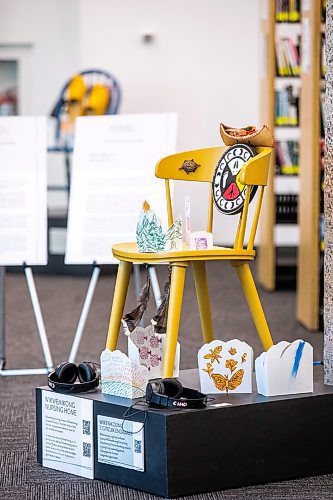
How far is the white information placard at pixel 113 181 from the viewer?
174 inches

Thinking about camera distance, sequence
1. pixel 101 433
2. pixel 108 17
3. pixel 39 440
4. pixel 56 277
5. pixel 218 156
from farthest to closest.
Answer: pixel 108 17 → pixel 56 277 → pixel 218 156 → pixel 39 440 → pixel 101 433

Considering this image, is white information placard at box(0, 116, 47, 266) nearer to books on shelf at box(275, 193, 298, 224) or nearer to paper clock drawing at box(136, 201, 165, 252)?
paper clock drawing at box(136, 201, 165, 252)

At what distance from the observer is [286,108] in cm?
725

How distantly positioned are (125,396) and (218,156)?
0.93m

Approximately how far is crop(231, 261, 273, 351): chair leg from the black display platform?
0.22 meters

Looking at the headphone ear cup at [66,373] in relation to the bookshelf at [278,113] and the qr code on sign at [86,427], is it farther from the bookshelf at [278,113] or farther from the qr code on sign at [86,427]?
the bookshelf at [278,113]

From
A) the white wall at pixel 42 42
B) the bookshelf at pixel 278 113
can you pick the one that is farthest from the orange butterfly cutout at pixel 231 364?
the white wall at pixel 42 42

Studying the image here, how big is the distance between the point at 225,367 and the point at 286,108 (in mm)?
4563

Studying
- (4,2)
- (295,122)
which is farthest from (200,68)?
(295,122)

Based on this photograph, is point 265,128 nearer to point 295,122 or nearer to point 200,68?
point 295,122

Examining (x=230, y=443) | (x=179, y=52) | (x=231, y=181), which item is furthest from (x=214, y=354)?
(x=179, y=52)

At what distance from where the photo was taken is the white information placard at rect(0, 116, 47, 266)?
4422 mm

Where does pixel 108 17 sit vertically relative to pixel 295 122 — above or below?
above

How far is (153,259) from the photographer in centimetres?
300
